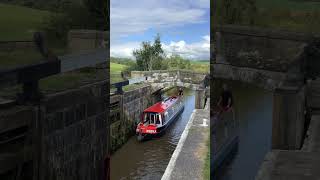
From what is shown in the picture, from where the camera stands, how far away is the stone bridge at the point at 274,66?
3.44m

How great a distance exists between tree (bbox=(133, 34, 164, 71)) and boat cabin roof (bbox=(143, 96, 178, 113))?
11.6 feet

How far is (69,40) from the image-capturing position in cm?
325

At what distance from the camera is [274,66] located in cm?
343

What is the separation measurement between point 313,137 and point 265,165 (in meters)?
0.77

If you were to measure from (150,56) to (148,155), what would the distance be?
17.0ft

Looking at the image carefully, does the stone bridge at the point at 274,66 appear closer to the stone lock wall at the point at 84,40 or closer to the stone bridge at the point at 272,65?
the stone bridge at the point at 272,65

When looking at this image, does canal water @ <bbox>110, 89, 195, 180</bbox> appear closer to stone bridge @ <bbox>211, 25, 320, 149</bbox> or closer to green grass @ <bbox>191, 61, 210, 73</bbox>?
green grass @ <bbox>191, 61, 210, 73</bbox>

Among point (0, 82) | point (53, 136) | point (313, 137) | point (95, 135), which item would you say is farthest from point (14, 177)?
point (313, 137)

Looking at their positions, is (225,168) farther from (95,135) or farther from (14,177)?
(14,177)

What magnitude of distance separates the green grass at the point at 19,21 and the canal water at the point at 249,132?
171 centimetres

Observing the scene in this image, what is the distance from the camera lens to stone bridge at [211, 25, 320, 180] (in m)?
3.44

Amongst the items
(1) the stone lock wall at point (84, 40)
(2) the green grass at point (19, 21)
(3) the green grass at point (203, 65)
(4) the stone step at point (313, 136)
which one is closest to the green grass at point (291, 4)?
(3) the green grass at point (203, 65)

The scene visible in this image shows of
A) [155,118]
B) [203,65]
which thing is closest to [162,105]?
[155,118]

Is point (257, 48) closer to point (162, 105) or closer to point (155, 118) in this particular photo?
point (162, 105)
